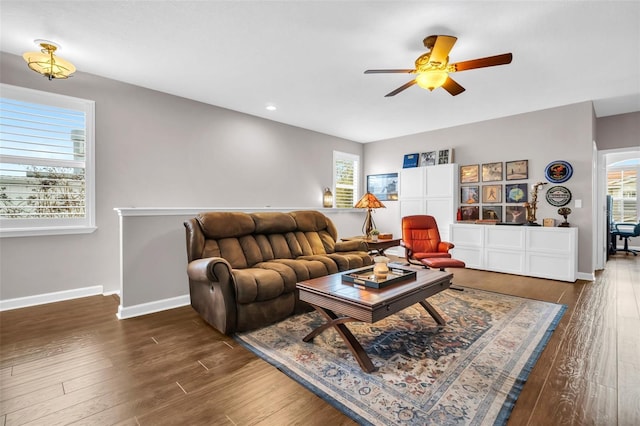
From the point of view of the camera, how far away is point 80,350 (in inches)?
92.2

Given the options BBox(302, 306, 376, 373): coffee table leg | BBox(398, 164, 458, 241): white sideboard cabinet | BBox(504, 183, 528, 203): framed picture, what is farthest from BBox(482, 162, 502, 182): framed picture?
BBox(302, 306, 376, 373): coffee table leg

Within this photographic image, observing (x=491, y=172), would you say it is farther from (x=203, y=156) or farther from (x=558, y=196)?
(x=203, y=156)

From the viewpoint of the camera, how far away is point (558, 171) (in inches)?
186

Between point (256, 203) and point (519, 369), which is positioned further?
point (256, 203)

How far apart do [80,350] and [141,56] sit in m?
2.85

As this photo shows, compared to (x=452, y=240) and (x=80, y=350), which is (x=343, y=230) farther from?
(x=80, y=350)

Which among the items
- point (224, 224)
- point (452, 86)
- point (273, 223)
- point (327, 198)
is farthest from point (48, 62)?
point (327, 198)

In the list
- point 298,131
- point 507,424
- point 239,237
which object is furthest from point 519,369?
point 298,131

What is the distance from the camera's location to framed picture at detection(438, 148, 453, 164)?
5.81m

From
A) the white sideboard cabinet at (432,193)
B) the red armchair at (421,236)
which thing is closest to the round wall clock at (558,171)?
the white sideboard cabinet at (432,193)

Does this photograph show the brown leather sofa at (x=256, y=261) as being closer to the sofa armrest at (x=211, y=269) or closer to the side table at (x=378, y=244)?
the sofa armrest at (x=211, y=269)

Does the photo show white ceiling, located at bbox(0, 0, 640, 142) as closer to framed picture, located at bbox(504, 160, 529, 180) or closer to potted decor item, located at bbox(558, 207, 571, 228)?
framed picture, located at bbox(504, 160, 529, 180)

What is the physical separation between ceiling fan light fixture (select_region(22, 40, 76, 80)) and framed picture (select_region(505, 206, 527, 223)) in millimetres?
6373

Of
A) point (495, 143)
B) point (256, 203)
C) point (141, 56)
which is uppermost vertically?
point (141, 56)
